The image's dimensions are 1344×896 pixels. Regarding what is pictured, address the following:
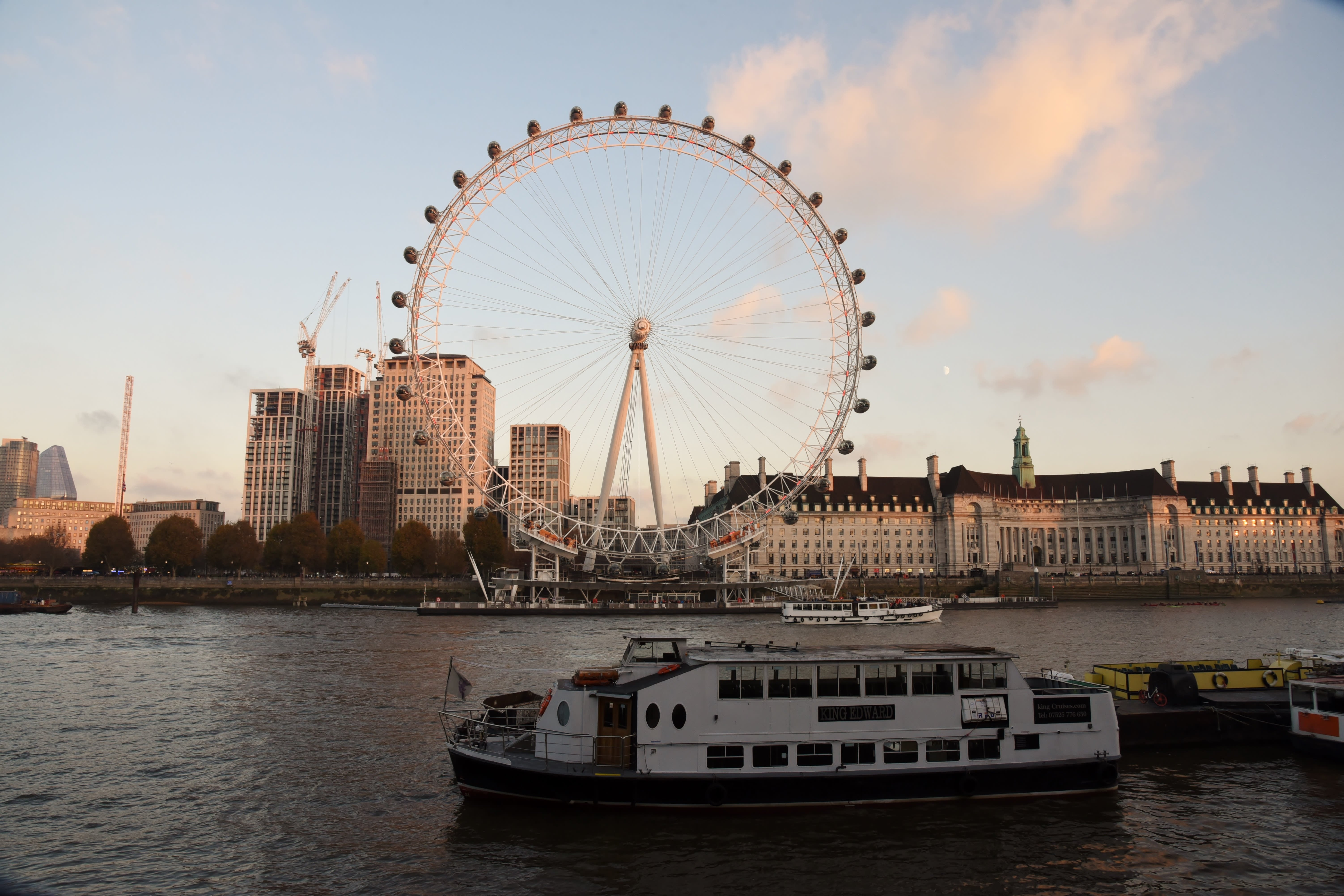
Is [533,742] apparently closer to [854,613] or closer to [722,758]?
[722,758]

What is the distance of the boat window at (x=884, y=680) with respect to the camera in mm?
24656

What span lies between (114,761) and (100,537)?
133432 mm

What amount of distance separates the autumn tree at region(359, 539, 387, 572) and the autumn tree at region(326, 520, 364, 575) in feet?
2.61

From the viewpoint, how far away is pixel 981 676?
996 inches

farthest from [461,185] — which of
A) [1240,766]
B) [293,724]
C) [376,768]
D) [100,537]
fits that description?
[100,537]

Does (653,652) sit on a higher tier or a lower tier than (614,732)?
higher

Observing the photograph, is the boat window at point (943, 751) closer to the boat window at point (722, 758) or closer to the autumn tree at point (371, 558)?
the boat window at point (722, 758)

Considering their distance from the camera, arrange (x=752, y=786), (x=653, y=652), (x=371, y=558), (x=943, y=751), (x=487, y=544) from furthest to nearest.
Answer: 1. (x=371, y=558)
2. (x=487, y=544)
3. (x=653, y=652)
4. (x=943, y=751)
5. (x=752, y=786)

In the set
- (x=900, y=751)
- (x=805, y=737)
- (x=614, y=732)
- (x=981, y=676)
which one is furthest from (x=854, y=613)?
(x=614, y=732)

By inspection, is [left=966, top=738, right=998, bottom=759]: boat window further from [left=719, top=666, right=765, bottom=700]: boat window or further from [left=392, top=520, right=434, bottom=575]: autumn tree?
[left=392, top=520, right=434, bottom=575]: autumn tree

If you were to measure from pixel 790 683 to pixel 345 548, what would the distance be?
465 ft

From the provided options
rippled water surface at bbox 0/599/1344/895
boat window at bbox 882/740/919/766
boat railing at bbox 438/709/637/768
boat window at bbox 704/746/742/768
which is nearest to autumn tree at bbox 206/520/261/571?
rippled water surface at bbox 0/599/1344/895

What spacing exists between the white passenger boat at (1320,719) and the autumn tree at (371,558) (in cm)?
13974

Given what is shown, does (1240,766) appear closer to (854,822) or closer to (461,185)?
(854,822)
